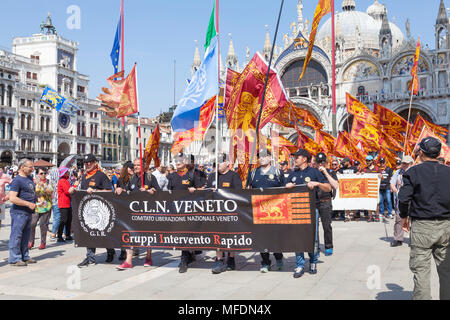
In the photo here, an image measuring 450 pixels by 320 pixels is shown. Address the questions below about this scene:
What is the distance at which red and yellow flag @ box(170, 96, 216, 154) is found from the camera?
28.0 ft

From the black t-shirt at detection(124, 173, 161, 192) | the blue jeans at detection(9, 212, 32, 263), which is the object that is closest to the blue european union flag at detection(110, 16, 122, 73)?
the black t-shirt at detection(124, 173, 161, 192)

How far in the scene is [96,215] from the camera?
28.2ft

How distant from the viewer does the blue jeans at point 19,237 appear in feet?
28.6

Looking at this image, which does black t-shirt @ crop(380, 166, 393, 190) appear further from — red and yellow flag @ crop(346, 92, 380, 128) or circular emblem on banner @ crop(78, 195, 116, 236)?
circular emblem on banner @ crop(78, 195, 116, 236)

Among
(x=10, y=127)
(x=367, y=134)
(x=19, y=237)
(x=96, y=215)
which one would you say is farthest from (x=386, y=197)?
(x=10, y=127)

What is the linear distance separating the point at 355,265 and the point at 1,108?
4920 cm

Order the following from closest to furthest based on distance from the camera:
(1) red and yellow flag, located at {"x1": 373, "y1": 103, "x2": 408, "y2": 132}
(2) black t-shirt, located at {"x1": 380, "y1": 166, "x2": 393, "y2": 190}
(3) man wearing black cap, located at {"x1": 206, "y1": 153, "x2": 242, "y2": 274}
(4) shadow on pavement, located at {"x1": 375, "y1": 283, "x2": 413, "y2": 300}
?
(4) shadow on pavement, located at {"x1": 375, "y1": 283, "x2": 413, "y2": 300} < (3) man wearing black cap, located at {"x1": 206, "y1": 153, "x2": 242, "y2": 274} < (2) black t-shirt, located at {"x1": 380, "y1": 166, "x2": 393, "y2": 190} < (1) red and yellow flag, located at {"x1": 373, "y1": 103, "x2": 408, "y2": 132}

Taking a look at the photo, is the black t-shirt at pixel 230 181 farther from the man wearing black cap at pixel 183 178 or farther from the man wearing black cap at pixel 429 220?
the man wearing black cap at pixel 429 220

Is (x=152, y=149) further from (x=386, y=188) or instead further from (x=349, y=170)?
(x=386, y=188)

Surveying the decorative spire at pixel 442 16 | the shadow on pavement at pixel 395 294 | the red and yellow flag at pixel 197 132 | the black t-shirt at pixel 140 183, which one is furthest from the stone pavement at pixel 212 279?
the decorative spire at pixel 442 16

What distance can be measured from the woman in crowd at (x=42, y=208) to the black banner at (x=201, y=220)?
2.58 metres

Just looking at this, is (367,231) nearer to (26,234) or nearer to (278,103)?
(278,103)

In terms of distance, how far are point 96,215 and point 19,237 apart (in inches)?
65.7

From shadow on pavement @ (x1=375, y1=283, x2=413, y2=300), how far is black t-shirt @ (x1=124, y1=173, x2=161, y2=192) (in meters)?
4.40
